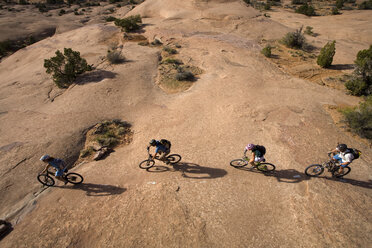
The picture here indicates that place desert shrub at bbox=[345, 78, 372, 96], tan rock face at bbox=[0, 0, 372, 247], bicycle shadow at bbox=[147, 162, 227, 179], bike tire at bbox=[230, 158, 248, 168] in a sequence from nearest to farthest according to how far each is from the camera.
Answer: tan rock face at bbox=[0, 0, 372, 247] → bicycle shadow at bbox=[147, 162, 227, 179] → bike tire at bbox=[230, 158, 248, 168] → desert shrub at bbox=[345, 78, 372, 96]

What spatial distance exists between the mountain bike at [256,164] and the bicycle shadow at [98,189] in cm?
522

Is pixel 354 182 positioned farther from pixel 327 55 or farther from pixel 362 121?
pixel 327 55

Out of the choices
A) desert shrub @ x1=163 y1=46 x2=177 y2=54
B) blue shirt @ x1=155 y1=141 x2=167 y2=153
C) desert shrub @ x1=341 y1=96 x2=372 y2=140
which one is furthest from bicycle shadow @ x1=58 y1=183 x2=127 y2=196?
desert shrub @ x1=163 y1=46 x2=177 y2=54

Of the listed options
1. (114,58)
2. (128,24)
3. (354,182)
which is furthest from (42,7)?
(354,182)

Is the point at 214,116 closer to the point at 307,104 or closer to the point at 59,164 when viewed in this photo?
the point at 307,104

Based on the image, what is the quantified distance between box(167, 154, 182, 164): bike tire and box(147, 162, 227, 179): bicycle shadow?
223 mm

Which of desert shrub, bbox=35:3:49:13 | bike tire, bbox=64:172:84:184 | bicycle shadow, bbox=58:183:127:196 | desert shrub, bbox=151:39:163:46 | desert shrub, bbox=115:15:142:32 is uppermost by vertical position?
desert shrub, bbox=35:3:49:13

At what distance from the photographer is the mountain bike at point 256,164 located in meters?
7.73

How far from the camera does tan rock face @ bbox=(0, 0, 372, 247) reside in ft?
20.0

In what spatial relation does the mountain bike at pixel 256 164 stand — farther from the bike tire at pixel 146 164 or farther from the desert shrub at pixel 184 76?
the desert shrub at pixel 184 76

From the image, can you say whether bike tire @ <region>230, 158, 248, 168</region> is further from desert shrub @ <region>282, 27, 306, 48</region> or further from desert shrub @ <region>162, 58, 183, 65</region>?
desert shrub @ <region>282, 27, 306, 48</region>

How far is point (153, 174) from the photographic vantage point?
8.29m

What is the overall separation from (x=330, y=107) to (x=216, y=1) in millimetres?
32390

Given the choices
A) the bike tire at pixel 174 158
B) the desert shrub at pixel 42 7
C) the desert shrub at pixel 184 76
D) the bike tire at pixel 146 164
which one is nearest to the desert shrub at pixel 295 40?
the desert shrub at pixel 184 76
